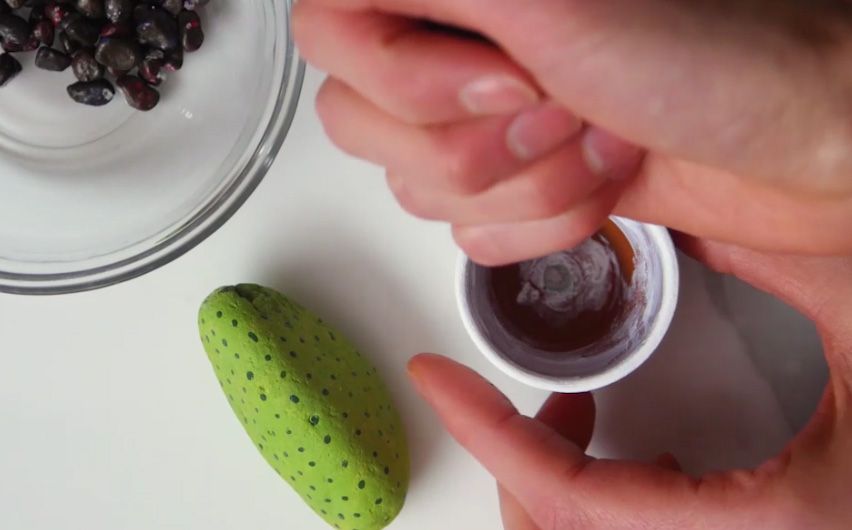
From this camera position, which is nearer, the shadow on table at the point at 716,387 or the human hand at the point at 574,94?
the human hand at the point at 574,94

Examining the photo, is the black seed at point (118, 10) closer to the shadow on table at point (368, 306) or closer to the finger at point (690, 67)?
the shadow on table at point (368, 306)

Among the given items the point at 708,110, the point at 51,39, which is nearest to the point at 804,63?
the point at 708,110

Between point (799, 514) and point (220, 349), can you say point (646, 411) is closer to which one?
point (799, 514)

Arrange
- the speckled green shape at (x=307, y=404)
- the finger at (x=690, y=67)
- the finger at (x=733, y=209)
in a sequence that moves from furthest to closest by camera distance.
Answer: the speckled green shape at (x=307, y=404), the finger at (x=733, y=209), the finger at (x=690, y=67)

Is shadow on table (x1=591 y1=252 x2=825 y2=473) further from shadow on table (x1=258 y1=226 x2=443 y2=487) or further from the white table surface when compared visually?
shadow on table (x1=258 y1=226 x2=443 y2=487)

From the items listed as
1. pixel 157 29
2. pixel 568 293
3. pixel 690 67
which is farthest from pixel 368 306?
pixel 690 67

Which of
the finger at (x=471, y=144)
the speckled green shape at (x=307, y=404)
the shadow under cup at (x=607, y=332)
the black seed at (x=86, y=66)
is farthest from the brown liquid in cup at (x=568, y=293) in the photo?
the black seed at (x=86, y=66)
